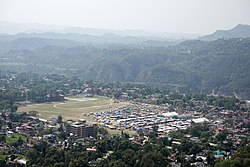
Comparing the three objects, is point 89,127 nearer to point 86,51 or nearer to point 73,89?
point 73,89

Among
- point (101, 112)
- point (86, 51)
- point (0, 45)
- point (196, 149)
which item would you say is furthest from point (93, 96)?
point (0, 45)

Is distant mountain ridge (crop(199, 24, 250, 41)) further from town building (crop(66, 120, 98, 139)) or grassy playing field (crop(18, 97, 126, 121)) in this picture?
town building (crop(66, 120, 98, 139))

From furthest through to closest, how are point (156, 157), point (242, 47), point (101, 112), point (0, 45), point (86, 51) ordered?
point (0, 45) → point (86, 51) → point (242, 47) → point (101, 112) → point (156, 157)

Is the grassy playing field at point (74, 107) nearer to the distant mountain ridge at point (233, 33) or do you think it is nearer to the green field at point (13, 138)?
the green field at point (13, 138)

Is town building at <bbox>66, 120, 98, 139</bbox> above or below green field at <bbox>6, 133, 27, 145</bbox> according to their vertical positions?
above

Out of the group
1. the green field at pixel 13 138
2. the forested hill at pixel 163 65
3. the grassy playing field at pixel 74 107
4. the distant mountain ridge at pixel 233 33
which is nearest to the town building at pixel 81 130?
the green field at pixel 13 138

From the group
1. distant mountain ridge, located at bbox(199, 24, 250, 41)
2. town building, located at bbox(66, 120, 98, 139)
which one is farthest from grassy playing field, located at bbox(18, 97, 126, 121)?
distant mountain ridge, located at bbox(199, 24, 250, 41)
